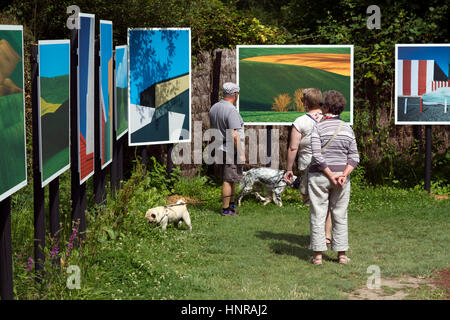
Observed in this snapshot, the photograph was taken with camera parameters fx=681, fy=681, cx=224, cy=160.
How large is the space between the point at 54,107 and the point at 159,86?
17.0ft

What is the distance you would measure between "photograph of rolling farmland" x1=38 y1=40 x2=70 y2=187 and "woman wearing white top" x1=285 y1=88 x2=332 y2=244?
327 cm

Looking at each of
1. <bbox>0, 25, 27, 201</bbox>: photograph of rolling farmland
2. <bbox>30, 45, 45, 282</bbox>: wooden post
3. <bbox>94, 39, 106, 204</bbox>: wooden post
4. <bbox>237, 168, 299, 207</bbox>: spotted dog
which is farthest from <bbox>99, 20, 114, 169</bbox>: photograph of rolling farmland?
<bbox>237, 168, 299, 207</bbox>: spotted dog

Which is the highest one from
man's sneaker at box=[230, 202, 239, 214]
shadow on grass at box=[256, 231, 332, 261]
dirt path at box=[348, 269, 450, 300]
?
man's sneaker at box=[230, 202, 239, 214]

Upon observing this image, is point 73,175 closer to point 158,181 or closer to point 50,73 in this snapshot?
point 50,73

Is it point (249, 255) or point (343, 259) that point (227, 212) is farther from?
point (343, 259)

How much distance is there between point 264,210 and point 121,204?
2.97m

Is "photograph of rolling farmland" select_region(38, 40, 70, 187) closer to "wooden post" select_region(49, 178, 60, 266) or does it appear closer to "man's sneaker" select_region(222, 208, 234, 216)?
"wooden post" select_region(49, 178, 60, 266)

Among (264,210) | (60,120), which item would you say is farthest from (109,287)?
(264,210)

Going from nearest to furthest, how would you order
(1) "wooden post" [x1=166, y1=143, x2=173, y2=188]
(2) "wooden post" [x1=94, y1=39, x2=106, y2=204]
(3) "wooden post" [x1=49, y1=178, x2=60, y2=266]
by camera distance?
(3) "wooden post" [x1=49, y1=178, x2=60, y2=266] → (2) "wooden post" [x1=94, y1=39, x2=106, y2=204] → (1) "wooden post" [x1=166, y1=143, x2=173, y2=188]

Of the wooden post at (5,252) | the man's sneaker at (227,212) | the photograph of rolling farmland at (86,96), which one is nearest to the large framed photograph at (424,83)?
the man's sneaker at (227,212)

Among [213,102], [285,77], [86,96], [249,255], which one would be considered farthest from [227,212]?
[86,96]

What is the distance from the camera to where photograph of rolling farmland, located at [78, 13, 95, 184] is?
6.52 m

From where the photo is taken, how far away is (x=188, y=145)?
40.2 feet

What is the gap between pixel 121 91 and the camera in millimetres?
9773
